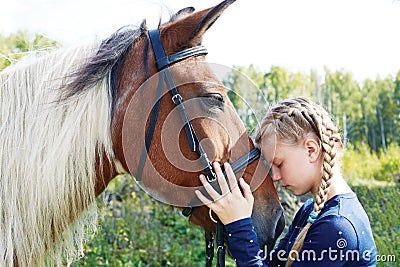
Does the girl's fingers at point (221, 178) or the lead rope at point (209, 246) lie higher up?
the girl's fingers at point (221, 178)

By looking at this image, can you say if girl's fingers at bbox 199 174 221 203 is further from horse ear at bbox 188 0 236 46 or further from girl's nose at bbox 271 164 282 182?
horse ear at bbox 188 0 236 46

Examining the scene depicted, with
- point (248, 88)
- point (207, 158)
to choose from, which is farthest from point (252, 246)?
point (248, 88)

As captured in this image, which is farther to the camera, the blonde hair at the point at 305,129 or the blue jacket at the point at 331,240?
the blonde hair at the point at 305,129

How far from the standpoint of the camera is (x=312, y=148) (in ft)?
6.53

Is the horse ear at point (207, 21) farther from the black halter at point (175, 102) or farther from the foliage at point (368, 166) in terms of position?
the foliage at point (368, 166)

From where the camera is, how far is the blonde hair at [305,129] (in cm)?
192

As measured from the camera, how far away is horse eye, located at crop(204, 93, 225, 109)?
2.05 meters

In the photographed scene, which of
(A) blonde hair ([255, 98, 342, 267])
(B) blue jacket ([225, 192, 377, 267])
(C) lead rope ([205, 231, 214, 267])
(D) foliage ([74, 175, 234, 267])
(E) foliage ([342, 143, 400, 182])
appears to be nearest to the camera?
(B) blue jacket ([225, 192, 377, 267])

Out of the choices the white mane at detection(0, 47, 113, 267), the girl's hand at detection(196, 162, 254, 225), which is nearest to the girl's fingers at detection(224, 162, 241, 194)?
the girl's hand at detection(196, 162, 254, 225)

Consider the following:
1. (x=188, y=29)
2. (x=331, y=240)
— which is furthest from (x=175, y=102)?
(x=331, y=240)

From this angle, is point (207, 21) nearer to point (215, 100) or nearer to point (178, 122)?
point (215, 100)

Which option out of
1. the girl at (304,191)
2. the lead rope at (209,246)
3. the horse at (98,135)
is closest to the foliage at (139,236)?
the lead rope at (209,246)

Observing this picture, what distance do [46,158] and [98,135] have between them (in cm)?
24

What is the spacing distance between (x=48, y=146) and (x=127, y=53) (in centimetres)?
57
